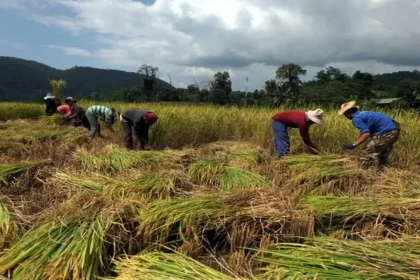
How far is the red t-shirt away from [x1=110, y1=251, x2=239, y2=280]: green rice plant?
3249mm

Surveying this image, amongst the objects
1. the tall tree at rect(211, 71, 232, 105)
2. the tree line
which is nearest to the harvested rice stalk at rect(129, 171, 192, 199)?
the tree line

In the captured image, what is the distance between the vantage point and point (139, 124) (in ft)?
20.9

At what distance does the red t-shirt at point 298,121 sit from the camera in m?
5.45

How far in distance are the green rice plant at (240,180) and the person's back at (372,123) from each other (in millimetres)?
1449

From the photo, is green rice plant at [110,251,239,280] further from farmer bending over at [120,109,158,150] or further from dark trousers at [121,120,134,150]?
dark trousers at [121,120,134,150]

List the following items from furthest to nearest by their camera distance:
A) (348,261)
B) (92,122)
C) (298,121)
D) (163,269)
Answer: (92,122), (298,121), (163,269), (348,261)

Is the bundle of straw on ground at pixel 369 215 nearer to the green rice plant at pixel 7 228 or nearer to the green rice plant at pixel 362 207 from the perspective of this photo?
the green rice plant at pixel 362 207

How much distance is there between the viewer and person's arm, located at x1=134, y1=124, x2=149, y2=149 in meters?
6.43

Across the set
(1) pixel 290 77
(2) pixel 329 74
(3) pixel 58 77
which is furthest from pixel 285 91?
(3) pixel 58 77

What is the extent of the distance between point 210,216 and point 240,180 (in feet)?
3.79

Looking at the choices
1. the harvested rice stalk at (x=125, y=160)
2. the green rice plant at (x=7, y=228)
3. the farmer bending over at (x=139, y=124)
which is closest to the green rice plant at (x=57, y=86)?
the farmer bending over at (x=139, y=124)

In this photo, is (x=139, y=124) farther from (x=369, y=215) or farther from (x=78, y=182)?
(x=369, y=215)

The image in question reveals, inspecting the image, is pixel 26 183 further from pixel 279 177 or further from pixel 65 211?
pixel 279 177

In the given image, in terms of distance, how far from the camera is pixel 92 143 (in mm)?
6957
